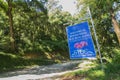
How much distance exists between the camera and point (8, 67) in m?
21.1

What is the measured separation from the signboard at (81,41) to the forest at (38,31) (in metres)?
4.34

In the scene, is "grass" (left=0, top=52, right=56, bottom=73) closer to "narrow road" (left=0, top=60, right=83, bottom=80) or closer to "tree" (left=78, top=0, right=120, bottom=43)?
"narrow road" (left=0, top=60, right=83, bottom=80)

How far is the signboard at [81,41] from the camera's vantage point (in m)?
8.06

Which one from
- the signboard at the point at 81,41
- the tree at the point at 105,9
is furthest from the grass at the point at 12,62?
the signboard at the point at 81,41

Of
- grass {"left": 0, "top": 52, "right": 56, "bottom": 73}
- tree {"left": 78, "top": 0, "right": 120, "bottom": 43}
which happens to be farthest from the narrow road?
tree {"left": 78, "top": 0, "right": 120, "bottom": 43}

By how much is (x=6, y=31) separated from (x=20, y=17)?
10.9 ft

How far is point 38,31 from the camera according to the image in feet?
124

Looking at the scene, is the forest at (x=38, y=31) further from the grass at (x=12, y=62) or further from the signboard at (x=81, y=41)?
the signboard at (x=81, y=41)

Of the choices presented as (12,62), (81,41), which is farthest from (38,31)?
(81,41)

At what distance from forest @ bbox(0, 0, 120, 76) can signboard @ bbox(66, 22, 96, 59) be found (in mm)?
4336

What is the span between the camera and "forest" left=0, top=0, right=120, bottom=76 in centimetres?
2055

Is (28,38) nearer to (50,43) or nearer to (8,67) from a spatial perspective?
(50,43)

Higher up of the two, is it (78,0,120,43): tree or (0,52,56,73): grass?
(78,0,120,43): tree

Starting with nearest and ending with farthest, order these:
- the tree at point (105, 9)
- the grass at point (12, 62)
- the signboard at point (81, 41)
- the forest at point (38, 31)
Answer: the signboard at point (81, 41)
the tree at point (105, 9)
the forest at point (38, 31)
the grass at point (12, 62)
